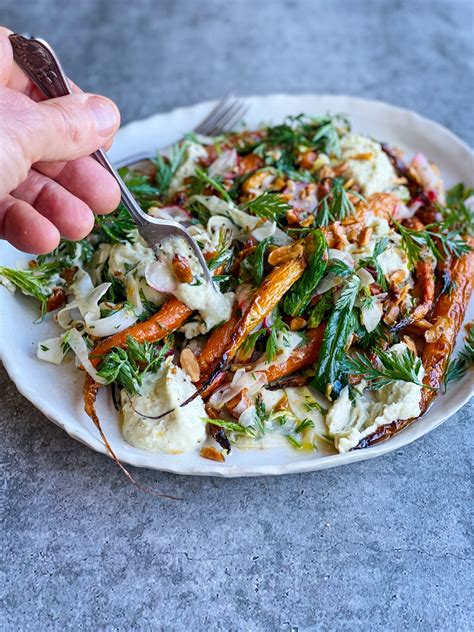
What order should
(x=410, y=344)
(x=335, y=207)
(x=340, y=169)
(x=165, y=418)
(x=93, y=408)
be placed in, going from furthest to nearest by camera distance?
A: (x=340, y=169) → (x=335, y=207) → (x=410, y=344) → (x=93, y=408) → (x=165, y=418)

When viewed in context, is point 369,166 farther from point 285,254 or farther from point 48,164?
point 48,164

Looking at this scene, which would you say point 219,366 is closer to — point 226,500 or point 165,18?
point 226,500

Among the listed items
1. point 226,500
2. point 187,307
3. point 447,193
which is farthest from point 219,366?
point 447,193

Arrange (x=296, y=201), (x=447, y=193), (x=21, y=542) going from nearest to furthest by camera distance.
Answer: (x=21, y=542) → (x=296, y=201) → (x=447, y=193)

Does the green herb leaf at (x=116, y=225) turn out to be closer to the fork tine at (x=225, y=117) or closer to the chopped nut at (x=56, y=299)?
the chopped nut at (x=56, y=299)

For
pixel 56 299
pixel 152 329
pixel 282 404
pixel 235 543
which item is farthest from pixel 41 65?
pixel 235 543

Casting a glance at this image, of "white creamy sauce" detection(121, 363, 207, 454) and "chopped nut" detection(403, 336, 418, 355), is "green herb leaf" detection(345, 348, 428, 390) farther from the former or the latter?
"white creamy sauce" detection(121, 363, 207, 454)

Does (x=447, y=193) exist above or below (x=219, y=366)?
above
